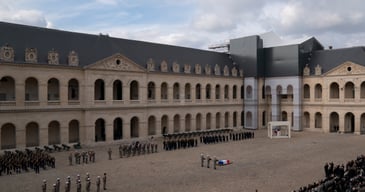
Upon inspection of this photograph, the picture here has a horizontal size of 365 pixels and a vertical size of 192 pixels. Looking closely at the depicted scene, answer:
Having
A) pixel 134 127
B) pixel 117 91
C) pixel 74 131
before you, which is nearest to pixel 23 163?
pixel 74 131

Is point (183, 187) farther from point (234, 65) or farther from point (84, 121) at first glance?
point (234, 65)

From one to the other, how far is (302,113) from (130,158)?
1420 inches

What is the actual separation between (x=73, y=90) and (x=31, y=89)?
→ 5109 mm

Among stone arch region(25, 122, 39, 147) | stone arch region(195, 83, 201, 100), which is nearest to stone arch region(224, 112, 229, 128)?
stone arch region(195, 83, 201, 100)

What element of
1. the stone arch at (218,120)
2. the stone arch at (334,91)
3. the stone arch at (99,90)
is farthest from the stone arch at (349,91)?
the stone arch at (99,90)

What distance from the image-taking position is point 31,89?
123 feet

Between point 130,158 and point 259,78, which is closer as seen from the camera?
point 130,158

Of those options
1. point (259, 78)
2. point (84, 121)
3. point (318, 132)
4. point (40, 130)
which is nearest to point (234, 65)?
point (259, 78)

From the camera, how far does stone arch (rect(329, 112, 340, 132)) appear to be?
54938 mm

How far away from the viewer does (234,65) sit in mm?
63469

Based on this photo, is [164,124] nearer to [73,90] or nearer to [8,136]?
[73,90]

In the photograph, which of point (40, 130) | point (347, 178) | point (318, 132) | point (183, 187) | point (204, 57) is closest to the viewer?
point (347, 178)

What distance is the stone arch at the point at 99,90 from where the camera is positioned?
43625 mm

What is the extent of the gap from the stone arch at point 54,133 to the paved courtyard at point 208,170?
4403 mm
